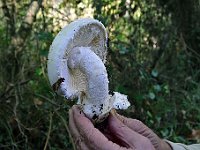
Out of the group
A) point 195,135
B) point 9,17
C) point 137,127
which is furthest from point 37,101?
point 137,127

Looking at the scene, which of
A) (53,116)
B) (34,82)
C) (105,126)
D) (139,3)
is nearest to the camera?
(105,126)

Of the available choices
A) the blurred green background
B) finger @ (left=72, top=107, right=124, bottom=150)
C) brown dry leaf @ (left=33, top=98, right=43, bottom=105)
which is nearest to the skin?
finger @ (left=72, top=107, right=124, bottom=150)

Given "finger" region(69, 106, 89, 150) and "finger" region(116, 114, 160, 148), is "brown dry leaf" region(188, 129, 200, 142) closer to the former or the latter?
"finger" region(116, 114, 160, 148)

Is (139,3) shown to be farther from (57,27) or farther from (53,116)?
(53,116)

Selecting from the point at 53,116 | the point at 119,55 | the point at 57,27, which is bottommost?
the point at 53,116

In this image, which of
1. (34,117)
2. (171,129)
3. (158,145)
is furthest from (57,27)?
(158,145)

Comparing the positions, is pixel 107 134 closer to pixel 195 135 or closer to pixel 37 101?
pixel 37 101

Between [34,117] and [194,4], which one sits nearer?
[34,117]

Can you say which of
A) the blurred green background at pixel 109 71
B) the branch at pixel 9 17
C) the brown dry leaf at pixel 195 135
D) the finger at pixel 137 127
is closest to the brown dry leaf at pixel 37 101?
the blurred green background at pixel 109 71
